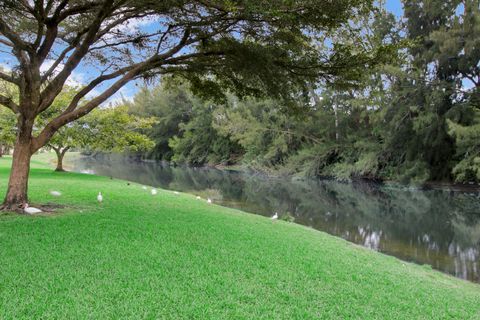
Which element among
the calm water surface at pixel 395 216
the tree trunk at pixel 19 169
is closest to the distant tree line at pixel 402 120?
the calm water surface at pixel 395 216

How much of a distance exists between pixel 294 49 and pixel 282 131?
102 ft

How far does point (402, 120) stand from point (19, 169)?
24.4 m

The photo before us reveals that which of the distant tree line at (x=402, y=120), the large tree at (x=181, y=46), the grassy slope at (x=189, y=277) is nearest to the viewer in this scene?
the grassy slope at (x=189, y=277)

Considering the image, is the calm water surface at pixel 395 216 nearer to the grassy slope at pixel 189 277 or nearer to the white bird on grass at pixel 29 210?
the grassy slope at pixel 189 277

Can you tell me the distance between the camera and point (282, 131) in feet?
128

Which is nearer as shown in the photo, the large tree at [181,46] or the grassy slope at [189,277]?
the grassy slope at [189,277]

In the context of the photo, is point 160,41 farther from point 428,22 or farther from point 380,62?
point 428,22

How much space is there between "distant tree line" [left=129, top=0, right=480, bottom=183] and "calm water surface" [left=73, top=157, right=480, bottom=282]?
10.3 feet

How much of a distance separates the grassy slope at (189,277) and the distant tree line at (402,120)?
21.8 ft

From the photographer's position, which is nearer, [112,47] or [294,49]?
[294,49]

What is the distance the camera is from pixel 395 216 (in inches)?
628

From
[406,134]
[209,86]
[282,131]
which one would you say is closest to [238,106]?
[282,131]

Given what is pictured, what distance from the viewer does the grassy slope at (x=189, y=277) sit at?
374 centimetres

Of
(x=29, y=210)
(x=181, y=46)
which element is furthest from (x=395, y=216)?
(x=29, y=210)
